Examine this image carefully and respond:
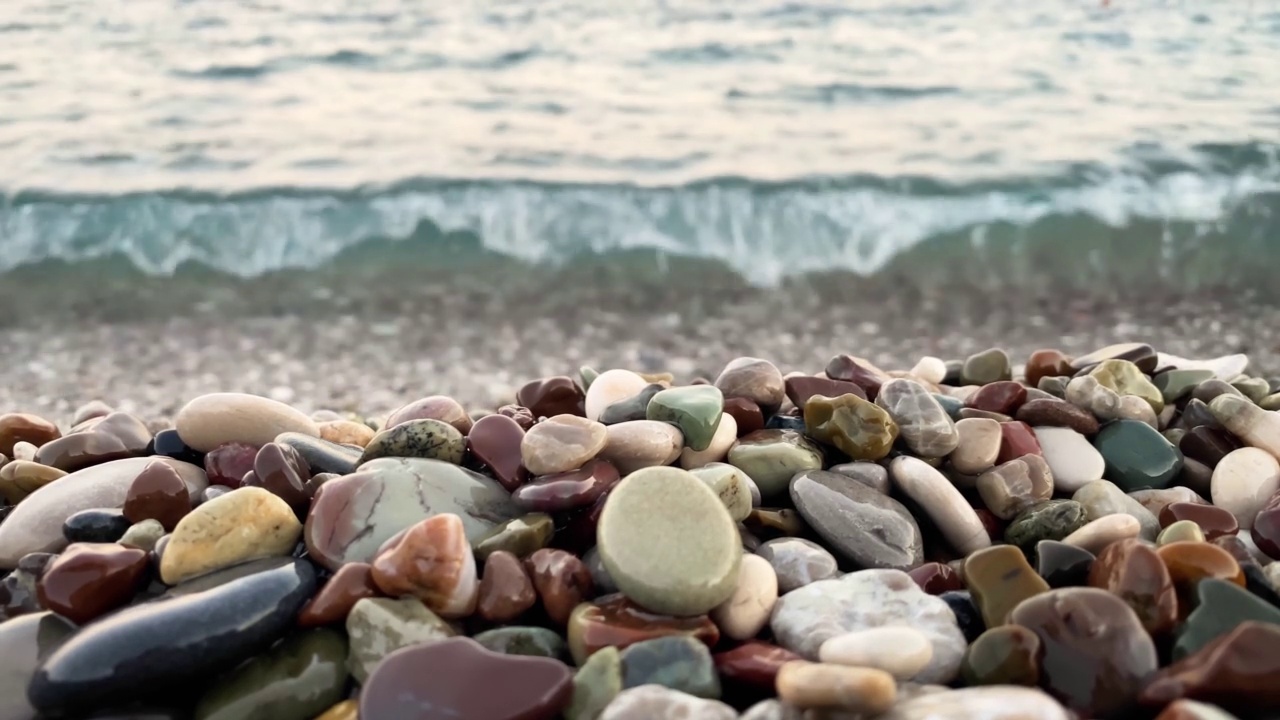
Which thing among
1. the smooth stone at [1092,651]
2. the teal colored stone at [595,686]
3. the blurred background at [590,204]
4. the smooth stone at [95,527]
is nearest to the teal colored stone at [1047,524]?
the smooth stone at [1092,651]

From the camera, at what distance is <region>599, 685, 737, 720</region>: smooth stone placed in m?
1.11

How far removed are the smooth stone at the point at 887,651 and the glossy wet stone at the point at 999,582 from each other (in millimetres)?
175

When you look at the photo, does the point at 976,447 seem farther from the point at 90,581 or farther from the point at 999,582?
the point at 90,581

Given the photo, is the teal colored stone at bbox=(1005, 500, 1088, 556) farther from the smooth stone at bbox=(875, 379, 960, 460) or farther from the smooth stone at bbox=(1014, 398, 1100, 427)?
the smooth stone at bbox=(1014, 398, 1100, 427)

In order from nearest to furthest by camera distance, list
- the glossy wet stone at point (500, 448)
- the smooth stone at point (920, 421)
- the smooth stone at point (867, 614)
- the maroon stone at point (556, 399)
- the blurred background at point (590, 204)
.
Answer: the smooth stone at point (867, 614)
the glossy wet stone at point (500, 448)
the smooth stone at point (920, 421)
the maroon stone at point (556, 399)
the blurred background at point (590, 204)

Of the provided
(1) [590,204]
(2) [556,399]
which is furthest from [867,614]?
(1) [590,204]

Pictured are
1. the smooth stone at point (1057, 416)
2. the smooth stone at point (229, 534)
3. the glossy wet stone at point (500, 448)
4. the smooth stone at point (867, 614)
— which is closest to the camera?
the smooth stone at point (867, 614)

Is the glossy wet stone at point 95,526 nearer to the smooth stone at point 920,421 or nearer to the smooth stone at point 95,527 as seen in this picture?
the smooth stone at point 95,527

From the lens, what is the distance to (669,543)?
4.37 ft

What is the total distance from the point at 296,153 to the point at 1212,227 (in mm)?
5648

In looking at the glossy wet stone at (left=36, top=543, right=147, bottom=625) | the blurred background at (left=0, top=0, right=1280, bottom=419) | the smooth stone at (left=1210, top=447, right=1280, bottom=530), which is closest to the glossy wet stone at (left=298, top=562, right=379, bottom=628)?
the glossy wet stone at (left=36, top=543, right=147, bottom=625)

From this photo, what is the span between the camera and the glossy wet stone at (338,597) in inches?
50.8

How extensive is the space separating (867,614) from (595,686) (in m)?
0.41

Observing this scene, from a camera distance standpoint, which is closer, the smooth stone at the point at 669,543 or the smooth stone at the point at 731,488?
the smooth stone at the point at 669,543
